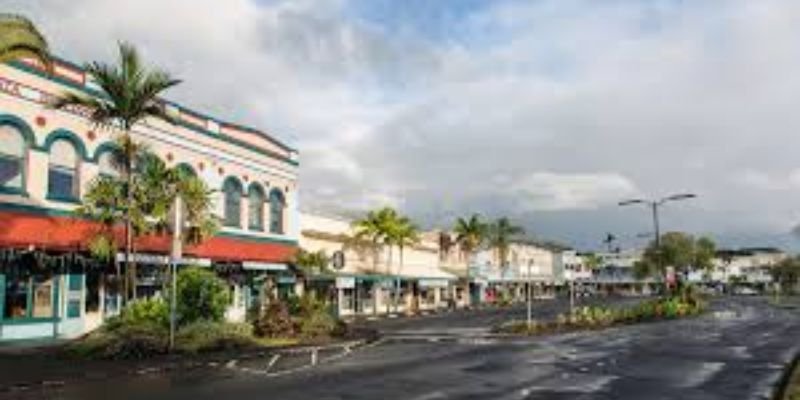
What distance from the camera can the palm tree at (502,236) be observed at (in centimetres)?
10800

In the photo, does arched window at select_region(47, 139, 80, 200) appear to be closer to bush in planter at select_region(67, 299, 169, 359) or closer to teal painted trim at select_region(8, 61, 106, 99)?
teal painted trim at select_region(8, 61, 106, 99)

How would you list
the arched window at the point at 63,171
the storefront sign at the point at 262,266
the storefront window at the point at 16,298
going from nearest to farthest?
the storefront window at the point at 16,298
the arched window at the point at 63,171
the storefront sign at the point at 262,266

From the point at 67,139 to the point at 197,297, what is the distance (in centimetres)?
915

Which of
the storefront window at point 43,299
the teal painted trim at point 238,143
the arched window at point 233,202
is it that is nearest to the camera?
the storefront window at point 43,299

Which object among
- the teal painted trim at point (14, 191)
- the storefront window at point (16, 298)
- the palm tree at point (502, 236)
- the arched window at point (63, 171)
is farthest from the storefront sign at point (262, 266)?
the palm tree at point (502, 236)

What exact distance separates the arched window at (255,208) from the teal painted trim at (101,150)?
1132cm

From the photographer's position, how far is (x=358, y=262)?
65.4 m

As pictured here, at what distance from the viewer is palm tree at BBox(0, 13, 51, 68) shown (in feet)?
65.2

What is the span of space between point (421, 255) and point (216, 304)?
5050 centimetres

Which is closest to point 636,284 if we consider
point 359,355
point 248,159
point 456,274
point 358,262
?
point 456,274

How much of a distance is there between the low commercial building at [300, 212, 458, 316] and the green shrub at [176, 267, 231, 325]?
922 inches

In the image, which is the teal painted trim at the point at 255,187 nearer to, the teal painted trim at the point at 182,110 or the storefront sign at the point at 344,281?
the teal painted trim at the point at 182,110

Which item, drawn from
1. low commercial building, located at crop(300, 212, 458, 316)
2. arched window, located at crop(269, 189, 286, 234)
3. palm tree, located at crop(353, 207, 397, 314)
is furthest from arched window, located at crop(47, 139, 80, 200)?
palm tree, located at crop(353, 207, 397, 314)

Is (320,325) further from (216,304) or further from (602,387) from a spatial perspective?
(602,387)
